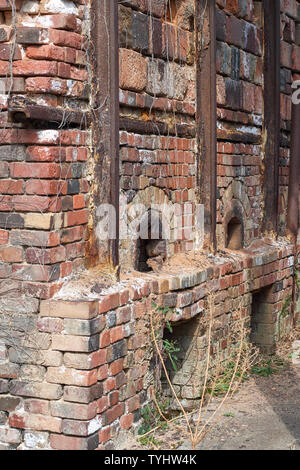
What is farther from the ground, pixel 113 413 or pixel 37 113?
pixel 37 113

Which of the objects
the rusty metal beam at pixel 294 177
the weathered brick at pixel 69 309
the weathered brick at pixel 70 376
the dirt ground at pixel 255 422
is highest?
→ the rusty metal beam at pixel 294 177

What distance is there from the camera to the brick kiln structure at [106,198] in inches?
170

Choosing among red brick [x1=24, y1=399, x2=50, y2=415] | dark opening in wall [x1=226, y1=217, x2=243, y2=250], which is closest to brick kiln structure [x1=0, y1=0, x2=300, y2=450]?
red brick [x1=24, y1=399, x2=50, y2=415]

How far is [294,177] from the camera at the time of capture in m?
8.36

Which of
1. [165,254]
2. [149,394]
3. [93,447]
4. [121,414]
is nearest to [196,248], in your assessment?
[165,254]

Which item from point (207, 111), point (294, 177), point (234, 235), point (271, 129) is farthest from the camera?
point (294, 177)

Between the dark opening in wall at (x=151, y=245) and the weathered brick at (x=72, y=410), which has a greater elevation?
the dark opening in wall at (x=151, y=245)

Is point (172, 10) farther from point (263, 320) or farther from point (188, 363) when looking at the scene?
point (263, 320)

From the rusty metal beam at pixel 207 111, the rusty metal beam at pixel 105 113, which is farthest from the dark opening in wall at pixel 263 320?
the rusty metal beam at pixel 105 113

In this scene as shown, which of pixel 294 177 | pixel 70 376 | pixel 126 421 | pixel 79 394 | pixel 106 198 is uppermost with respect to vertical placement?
pixel 294 177

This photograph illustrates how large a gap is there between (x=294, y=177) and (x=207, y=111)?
8.07 ft

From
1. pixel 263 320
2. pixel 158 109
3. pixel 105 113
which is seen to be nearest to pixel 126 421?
pixel 105 113

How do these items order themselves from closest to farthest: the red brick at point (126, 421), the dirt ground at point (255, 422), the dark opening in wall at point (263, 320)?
the red brick at point (126, 421)
the dirt ground at point (255, 422)
the dark opening in wall at point (263, 320)

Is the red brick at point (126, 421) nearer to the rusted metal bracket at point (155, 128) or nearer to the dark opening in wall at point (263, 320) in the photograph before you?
the rusted metal bracket at point (155, 128)
